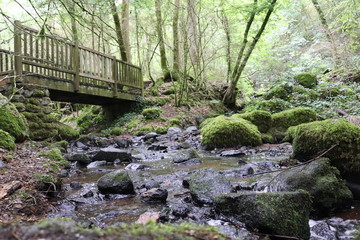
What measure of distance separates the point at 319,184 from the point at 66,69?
764cm

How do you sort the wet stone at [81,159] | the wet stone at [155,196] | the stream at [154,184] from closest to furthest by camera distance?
1. the stream at [154,184]
2. the wet stone at [155,196]
3. the wet stone at [81,159]

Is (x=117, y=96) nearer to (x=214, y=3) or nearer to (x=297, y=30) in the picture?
(x=214, y=3)

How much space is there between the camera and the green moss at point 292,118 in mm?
7363

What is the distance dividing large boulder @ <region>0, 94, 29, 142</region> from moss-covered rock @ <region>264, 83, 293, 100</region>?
31.9 ft

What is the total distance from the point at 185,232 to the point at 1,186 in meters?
2.39

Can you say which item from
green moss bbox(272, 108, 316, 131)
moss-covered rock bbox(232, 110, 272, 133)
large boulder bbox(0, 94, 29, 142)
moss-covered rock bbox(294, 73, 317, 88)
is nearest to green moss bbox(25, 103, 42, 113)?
large boulder bbox(0, 94, 29, 142)

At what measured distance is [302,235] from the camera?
1.95 meters

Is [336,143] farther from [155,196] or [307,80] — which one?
[307,80]

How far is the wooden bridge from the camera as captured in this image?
21.3 ft

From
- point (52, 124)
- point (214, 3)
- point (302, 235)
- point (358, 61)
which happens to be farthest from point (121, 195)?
point (358, 61)

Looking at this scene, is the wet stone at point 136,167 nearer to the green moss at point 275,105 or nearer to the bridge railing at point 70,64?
the bridge railing at point 70,64

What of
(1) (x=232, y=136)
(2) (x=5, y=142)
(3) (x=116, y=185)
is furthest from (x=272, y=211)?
(1) (x=232, y=136)

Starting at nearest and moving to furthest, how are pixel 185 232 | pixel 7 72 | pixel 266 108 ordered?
pixel 185 232 < pixel 7 72 < pixel 266 108

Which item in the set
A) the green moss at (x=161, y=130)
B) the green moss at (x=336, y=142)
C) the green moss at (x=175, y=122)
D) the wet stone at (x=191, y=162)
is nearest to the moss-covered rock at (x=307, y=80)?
the green moss at (x=175, y=122)
